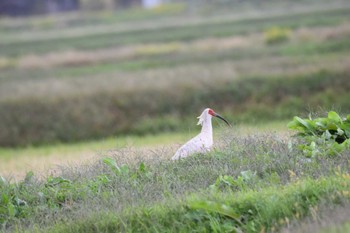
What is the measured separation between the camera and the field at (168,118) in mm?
8086

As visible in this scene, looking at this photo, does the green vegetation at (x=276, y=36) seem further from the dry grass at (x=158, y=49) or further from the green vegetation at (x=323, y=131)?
the green vegetation at (x=323, y=131)

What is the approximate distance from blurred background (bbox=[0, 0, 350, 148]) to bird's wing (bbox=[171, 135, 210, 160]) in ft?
8.94

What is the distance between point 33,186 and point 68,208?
110cm

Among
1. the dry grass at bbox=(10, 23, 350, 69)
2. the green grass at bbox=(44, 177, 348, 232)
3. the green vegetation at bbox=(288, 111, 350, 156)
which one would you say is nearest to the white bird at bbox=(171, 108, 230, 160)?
the green vegetation at bbox=(288, 111, 350, 156)

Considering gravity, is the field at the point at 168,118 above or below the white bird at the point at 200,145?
below

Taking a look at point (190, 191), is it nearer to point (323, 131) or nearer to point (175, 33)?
point (323, 131)

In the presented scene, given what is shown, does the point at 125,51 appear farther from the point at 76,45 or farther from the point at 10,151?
the point at 10,151

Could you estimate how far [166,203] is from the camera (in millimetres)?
8219

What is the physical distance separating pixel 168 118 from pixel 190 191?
1680cm

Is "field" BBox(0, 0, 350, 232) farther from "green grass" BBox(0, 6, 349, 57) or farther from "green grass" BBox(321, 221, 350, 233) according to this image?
"green grass" BBox(0, 6, 349, 57)

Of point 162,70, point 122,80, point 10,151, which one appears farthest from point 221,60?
point 10,151

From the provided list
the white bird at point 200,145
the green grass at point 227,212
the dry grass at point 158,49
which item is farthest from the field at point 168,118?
the white bird at point 200,145

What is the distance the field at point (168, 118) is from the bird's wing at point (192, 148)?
9.3 inches

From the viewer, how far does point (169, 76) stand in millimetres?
28094
